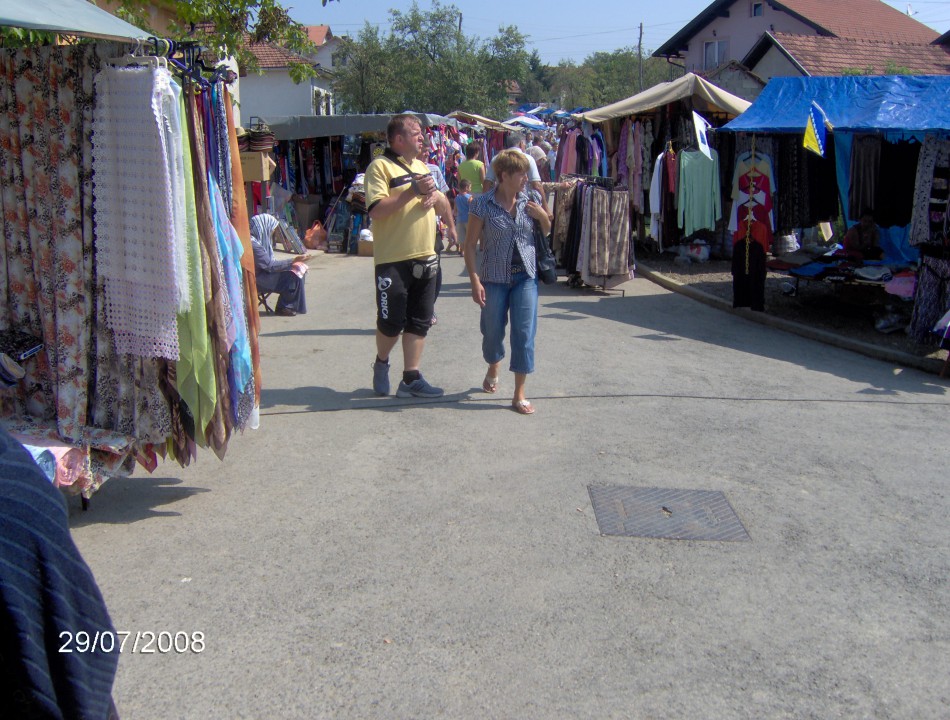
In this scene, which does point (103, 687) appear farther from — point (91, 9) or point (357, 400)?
point (357, 400)

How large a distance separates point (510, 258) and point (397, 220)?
819mm

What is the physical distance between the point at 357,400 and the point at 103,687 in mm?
4908

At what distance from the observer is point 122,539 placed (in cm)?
415

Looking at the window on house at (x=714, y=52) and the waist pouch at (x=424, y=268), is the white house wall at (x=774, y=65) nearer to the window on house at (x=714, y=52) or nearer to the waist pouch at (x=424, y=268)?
the window on house at (x=714, y=52)

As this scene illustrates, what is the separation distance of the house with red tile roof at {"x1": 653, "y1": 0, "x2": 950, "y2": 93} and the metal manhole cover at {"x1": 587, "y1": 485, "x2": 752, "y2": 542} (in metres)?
20.6

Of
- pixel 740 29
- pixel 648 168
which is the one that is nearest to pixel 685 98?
pixel 648 168

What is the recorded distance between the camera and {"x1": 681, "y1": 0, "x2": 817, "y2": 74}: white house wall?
112 ft

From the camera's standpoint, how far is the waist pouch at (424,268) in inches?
244

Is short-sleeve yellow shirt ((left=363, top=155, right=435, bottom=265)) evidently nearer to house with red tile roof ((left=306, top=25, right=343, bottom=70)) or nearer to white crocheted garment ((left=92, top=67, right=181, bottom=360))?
white crocheted garment ((left=92, top=67, right=181, bottom=360))

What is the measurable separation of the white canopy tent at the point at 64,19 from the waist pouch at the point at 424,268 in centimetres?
254

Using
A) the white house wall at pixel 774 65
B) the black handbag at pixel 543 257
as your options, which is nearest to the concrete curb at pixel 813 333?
the black handbag at pixel 543 257

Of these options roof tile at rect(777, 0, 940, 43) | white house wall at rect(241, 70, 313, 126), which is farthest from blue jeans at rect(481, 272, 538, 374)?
white house wall at rect(241, 70, 313, 126)

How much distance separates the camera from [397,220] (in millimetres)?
6105

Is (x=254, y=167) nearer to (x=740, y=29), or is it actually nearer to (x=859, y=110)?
(x=859, y=110)
